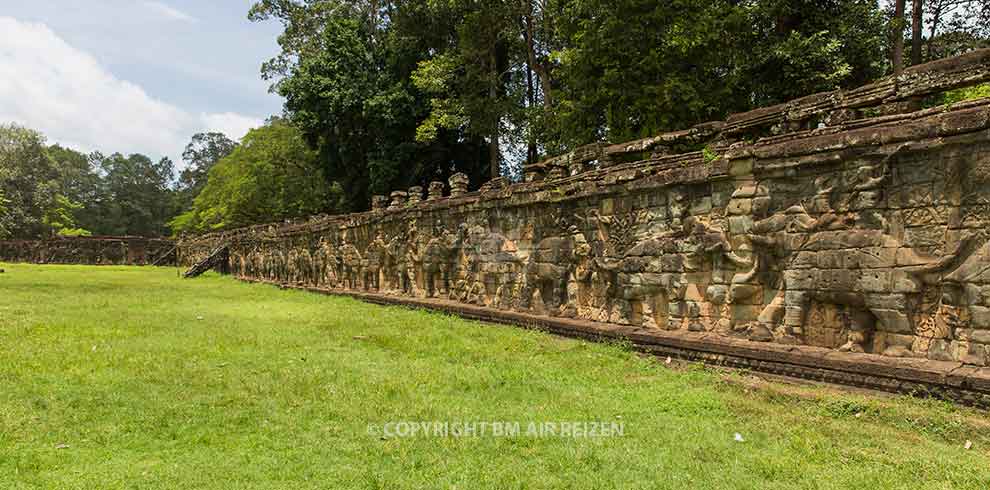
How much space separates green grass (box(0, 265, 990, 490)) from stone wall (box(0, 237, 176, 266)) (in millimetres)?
38379

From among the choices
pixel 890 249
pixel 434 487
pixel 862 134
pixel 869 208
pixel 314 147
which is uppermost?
pixel 314 147

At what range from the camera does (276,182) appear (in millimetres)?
35188

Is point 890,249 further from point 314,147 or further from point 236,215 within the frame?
point 236,215

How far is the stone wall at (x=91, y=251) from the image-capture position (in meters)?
40.0

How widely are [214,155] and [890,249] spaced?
7952 cm

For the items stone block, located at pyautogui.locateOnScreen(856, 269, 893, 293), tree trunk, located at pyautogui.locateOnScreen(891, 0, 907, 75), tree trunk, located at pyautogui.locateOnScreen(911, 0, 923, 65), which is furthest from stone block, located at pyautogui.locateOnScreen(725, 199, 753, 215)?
tree trunk, located at pyautogui.locateOnScreen(911, 0, 923, 65)

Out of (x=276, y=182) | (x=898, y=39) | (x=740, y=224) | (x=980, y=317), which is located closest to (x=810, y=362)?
(x=980, y=317)

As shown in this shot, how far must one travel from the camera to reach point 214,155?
74.8 metres

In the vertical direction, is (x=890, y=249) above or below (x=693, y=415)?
above

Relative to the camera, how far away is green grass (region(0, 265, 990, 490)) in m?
4.09

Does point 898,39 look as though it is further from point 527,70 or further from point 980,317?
point 527,70

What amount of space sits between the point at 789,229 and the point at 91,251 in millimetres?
46517

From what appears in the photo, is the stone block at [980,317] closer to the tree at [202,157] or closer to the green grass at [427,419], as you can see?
the green grass at [427,419]

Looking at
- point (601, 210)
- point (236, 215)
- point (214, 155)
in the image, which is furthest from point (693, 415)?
point (214, 155)
